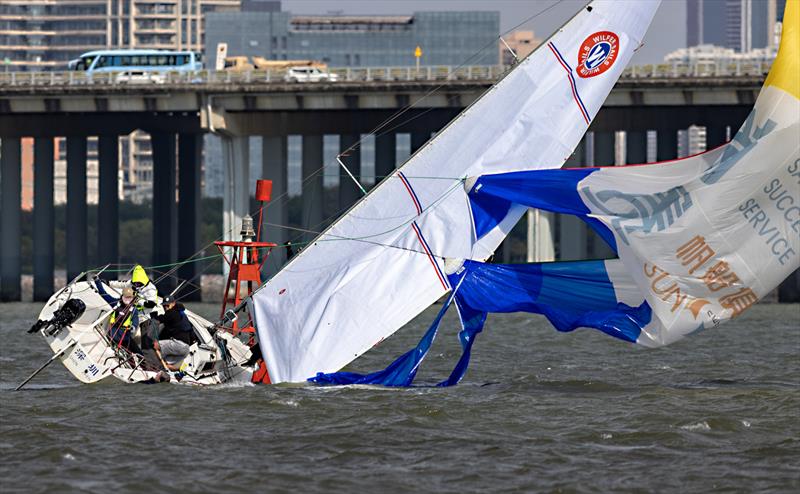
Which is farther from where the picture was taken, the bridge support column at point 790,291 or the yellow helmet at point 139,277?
the bridge support column at point 790,291

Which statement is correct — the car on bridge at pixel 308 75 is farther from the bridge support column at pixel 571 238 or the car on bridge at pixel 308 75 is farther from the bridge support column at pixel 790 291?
the bridge support column at pixel 790 291

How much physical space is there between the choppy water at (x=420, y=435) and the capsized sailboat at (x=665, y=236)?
5.24 ft

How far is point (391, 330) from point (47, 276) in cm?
7232

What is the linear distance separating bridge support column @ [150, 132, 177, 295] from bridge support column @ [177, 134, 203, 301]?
78 cm

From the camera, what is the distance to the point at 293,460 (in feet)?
71.5

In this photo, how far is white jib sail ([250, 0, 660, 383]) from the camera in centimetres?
2812

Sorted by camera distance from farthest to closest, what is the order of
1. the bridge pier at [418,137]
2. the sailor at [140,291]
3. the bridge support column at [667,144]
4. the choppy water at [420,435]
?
the bridge support column at [667,144]
the bridge pier at [418,137]
the sailor at [140,291]
the choppy water at [420,435]

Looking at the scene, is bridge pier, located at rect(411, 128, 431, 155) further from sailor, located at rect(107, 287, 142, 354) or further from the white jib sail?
sailor, located at rect(107, 287, 142, 354)

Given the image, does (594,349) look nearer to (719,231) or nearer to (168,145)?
(719,231)

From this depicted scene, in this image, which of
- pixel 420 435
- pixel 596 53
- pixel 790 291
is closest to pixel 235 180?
pixel 790 291

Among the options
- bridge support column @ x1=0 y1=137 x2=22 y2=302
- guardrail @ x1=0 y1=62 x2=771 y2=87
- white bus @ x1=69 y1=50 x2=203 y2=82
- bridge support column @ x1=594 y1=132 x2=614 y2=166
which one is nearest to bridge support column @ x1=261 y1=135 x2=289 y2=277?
guardrail @ x1=0 y1=62 x2=771 y2=87

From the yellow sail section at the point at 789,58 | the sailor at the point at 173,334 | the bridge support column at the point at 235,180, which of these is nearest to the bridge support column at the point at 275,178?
the bridge support column at the point at 235,180

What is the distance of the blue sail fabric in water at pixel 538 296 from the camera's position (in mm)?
28422

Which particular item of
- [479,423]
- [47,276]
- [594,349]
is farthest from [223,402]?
[47,276]
